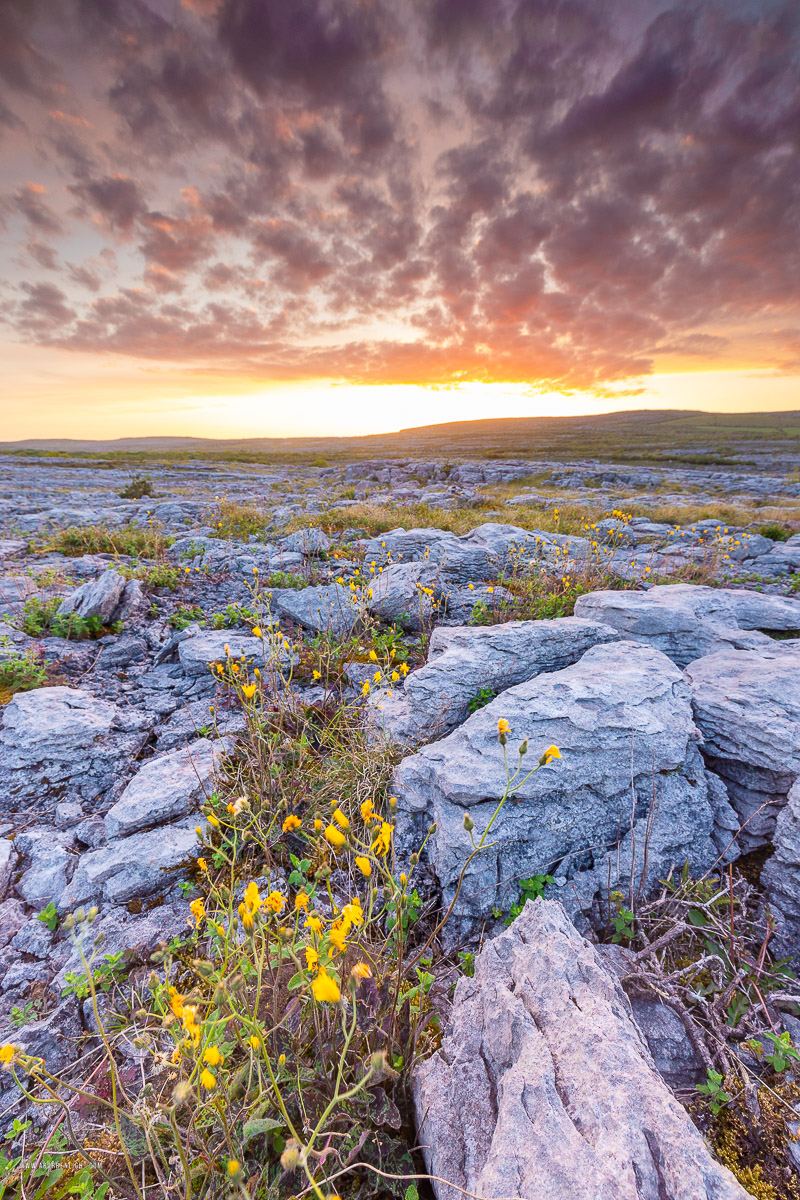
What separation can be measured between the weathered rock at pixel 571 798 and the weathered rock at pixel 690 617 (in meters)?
1.67

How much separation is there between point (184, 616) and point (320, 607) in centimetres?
202

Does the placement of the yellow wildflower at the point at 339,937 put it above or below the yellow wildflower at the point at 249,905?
below

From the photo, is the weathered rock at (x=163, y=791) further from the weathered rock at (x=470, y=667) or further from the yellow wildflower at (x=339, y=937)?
the yellow wildflower at (x=339, y=937)

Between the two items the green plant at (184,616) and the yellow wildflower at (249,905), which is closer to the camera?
the yellow wildflower at (249,905)

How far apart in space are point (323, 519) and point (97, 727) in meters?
9.04

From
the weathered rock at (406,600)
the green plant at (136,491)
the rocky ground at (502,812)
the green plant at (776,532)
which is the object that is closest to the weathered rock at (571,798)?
the rocky ground at (502,812)

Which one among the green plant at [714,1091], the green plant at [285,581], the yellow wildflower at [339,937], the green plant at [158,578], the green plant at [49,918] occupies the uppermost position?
the yellow wildflower at [339,937]

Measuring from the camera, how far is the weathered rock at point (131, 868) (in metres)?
2.91

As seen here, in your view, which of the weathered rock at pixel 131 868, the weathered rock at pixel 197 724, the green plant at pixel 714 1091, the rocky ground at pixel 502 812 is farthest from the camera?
the weathered rock at pixel 197 724

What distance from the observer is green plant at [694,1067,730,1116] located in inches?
74.3

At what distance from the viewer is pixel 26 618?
19.4 feet

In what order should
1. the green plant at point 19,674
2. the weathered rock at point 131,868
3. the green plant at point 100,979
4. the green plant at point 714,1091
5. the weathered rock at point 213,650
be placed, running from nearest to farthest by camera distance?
the green plant at point 714,1091 → the green plant at point 100,979 → the weathered rock at point 131,868 → the green plant at point 19,674 → the weathered rock at point 213,650

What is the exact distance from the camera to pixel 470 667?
13.8 feet

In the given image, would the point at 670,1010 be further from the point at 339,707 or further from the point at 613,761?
the point at 339,707
